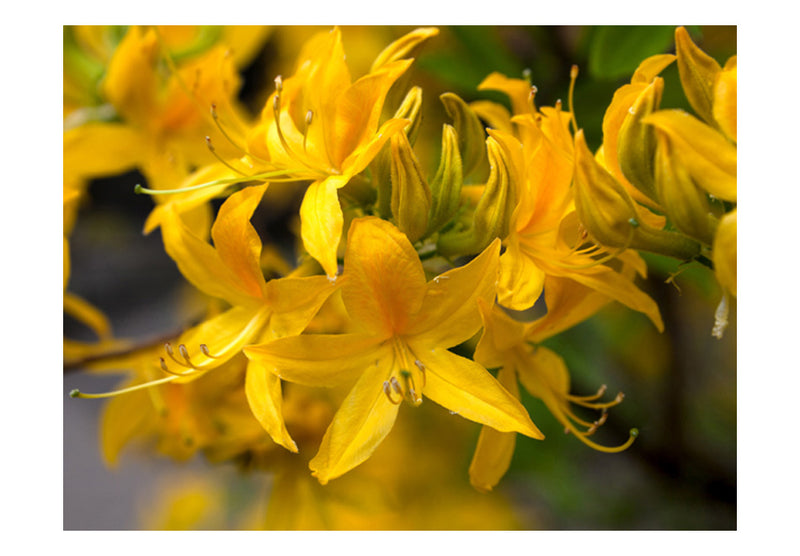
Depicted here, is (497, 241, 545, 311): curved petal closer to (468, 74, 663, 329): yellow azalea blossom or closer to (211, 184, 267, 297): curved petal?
(468, 74, 663, 329): yellow azalea blossom

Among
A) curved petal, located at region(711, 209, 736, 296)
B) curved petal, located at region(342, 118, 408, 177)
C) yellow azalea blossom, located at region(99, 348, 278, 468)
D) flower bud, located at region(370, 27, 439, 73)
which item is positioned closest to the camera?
curved petal, located at region(711, 209, 736, 296)

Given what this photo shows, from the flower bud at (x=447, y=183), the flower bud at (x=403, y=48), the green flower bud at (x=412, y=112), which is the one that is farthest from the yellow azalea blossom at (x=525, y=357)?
the flower bud at (x=403, y=48)

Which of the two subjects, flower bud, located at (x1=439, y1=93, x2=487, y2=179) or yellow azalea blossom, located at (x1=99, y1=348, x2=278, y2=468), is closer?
flower bud, located at (x1=439, y1=93, x2=487, y2=179)

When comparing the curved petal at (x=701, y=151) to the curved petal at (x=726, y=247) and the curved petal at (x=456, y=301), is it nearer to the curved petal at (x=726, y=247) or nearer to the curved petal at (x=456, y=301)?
the curved petal at (x=726, y=247)

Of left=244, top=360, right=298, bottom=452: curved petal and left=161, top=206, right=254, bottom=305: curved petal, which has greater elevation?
left=161, top=206, right=254, bottom=305: curved petal

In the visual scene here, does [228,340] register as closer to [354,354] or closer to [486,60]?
[354,354]

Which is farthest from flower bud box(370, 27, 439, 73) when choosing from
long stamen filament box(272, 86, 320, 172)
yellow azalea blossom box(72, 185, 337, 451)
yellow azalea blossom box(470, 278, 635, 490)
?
yellow azalea blossom box(470, 278, 635, 490)

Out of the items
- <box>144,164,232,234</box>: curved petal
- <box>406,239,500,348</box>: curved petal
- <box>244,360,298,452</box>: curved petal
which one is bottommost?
<box>244,360,298,452</box>: curved petal
